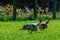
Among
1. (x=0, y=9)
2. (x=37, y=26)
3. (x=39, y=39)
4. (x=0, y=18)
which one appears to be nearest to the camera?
(x=39, y=39)

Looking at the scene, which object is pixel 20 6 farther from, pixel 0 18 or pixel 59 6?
pixel 0 18

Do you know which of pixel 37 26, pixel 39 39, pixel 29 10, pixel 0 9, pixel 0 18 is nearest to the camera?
pixel 39 39

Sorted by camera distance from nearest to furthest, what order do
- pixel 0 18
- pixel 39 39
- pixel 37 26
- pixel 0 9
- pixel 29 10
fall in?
1. pixel 39 39
2. pixel 37 26
3. pixel 0 18
4. pixel 0 9
5. pixel 29 10

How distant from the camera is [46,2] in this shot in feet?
113

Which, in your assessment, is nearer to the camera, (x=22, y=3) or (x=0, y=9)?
(x=0, y=9)

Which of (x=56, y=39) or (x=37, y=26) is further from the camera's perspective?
(x=37, y=26)

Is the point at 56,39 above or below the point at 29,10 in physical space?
above

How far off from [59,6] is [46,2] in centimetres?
164

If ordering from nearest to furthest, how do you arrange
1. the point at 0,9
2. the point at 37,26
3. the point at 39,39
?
the point at 39,39, the point at 37,26, the point at 0,9

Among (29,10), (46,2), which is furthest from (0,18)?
(46,2)

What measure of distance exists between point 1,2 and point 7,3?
719 mm

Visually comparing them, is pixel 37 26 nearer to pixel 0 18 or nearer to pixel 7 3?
pixel 0 18

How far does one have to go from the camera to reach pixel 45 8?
111 feet

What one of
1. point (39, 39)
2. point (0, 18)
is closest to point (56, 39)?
point (39, 39)
